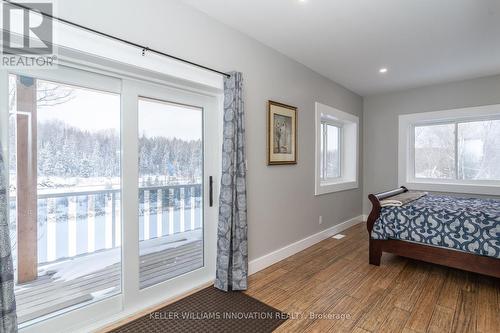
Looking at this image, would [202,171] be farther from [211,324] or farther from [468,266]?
[468,266]

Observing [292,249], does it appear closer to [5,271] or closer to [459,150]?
[5,271]

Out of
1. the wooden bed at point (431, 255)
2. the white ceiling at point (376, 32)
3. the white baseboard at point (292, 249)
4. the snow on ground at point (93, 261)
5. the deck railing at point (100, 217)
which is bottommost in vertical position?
the white baseboard at point (292, 249)

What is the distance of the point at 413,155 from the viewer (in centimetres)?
479

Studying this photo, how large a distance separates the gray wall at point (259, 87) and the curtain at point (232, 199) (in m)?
0.32

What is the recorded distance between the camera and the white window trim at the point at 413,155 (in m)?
4.01

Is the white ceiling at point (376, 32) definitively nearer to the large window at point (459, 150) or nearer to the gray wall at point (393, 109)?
the gray wall at point (393, 109)

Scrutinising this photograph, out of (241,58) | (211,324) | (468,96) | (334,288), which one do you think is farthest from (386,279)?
(468,96)

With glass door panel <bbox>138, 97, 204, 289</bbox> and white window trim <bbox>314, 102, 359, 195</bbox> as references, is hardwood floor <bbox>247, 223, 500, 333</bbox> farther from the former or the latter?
white window trim <bbox>314, 102, 359, 195</bbox>

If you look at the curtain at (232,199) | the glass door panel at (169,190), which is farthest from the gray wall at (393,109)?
the glass door panel at (169,190)

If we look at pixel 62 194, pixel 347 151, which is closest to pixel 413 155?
pixel 347 151

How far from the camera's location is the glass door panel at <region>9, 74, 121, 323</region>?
1.63 m

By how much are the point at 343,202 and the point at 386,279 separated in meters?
1.99

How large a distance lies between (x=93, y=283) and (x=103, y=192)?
0.72m

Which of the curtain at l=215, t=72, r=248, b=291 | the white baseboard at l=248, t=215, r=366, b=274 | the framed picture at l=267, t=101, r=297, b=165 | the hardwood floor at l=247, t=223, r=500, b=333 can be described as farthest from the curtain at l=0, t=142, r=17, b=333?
the framed picture at l=267, t=101, r=297, b=165
